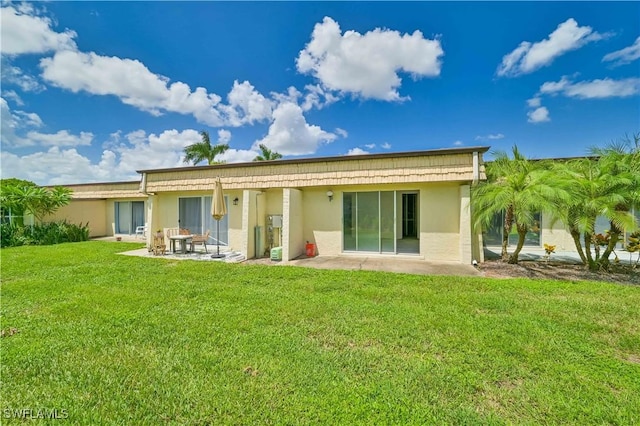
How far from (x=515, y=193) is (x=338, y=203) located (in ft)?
19.4

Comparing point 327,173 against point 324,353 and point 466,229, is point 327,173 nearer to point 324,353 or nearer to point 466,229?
point 466,229

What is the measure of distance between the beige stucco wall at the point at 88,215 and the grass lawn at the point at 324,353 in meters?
13.1

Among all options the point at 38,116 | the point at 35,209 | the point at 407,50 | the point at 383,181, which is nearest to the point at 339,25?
the point at 407,50

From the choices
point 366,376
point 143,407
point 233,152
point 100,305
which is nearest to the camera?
point 143,407

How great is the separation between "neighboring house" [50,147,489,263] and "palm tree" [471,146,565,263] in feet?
1.89

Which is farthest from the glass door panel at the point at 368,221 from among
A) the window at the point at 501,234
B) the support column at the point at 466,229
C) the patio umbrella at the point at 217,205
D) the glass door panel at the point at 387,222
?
the patio umbrella at the point at 217,205

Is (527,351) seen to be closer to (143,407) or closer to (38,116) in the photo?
(143,407)

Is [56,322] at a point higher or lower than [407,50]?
lower

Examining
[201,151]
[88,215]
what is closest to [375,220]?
[88,215]

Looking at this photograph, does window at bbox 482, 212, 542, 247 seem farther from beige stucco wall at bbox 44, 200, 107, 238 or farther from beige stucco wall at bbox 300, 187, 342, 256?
beige stucco wall at bbox 44, 200, 107, 238

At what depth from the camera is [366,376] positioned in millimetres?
2914

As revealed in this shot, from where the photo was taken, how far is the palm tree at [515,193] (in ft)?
24.2

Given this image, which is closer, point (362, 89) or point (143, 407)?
point (143, 407)

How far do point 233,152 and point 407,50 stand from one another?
1969cm
